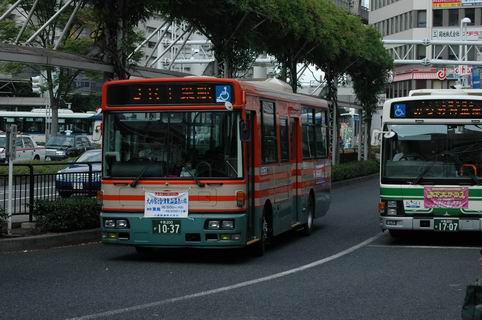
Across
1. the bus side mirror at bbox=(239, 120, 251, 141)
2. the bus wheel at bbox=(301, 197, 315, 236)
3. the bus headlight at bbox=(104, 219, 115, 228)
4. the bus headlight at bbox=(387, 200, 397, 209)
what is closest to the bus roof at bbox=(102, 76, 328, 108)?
the bus side mirror at bbox=(239, 120, 251, 141)

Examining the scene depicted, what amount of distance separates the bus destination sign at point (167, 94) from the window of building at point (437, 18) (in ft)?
249

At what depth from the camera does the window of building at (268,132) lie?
45.1ft

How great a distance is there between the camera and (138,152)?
41.7 feet

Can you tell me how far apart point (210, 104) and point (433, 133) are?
487cm

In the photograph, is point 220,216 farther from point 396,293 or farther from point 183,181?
point 396,293

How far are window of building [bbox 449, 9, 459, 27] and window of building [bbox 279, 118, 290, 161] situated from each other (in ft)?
237

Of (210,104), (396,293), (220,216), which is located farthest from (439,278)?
(210,104)

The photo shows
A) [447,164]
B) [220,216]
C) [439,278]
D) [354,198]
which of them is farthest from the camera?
[354,198]

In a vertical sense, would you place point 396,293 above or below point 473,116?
below

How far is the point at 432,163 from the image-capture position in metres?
15.1

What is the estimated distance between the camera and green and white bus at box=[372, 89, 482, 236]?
49.0ft

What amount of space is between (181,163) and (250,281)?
241cm

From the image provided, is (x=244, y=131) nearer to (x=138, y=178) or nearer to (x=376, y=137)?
(x=138, y=178)

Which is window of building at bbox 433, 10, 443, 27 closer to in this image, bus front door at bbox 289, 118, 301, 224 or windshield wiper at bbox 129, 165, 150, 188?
bus front door at bbox 289, 118, 301, 224
